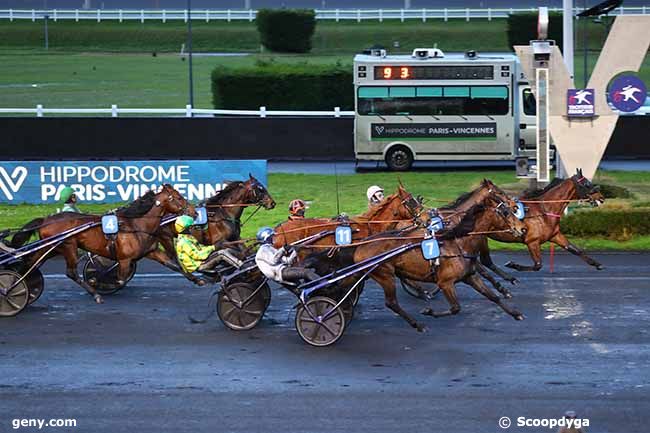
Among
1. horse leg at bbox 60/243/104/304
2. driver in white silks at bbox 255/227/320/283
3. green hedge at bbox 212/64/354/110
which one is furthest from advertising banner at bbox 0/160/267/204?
green hedge at bbox 212/64/354/110

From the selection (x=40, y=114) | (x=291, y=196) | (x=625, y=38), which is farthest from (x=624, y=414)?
(x=40, y=114)

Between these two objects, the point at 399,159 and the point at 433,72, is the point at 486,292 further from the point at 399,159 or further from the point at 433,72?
the point at 433,72

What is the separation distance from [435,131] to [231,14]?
3132 cm

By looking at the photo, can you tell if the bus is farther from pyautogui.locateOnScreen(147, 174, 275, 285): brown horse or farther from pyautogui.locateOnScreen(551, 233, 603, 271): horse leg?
pyautogui.locateOnScreen(551, 233, 603, 271): horse leg

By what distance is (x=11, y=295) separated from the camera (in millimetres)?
13734

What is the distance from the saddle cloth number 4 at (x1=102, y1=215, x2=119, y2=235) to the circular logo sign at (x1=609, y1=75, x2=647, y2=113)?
9.75m

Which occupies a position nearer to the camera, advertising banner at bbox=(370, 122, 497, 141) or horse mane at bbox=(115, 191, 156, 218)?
horse mane at bbox=(115, 191, 156, 218)

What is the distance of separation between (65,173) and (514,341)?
1119 cm

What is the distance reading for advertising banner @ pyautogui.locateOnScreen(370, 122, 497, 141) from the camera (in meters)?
26.3

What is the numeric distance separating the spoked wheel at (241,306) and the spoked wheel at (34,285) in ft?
8.96

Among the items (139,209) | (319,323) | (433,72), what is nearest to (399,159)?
(433,72)

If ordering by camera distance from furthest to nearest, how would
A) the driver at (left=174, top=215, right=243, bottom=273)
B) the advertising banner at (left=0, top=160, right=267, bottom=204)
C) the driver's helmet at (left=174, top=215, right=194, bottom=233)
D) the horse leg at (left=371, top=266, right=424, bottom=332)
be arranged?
the advertising banner at (left=0, top=160, right=267, bottom=204)
the driver's helmet at (left=174, top=215, right=194, bottom=233)
the driver at (left=174, top=215, right=243, bottom=273)
the horse leg at (left=371, top=266, right=424, bottom=332)

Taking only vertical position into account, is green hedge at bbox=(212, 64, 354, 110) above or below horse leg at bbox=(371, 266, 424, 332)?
above

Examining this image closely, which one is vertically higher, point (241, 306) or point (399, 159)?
point (399, 159)
